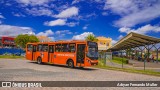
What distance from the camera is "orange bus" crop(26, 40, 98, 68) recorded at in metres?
20.7

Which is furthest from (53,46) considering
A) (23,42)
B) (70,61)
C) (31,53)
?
(23,42)

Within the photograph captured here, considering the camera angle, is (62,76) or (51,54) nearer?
(62,76)

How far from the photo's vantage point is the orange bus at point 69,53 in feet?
67.9

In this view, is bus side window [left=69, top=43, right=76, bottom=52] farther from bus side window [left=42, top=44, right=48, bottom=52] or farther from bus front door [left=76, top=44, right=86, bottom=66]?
bus side window [left=42, top=44, right=48, bottom=52]

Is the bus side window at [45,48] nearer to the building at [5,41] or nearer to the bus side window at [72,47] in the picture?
the bus side window at [72,47]

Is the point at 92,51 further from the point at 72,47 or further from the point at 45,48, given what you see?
the point at 45,48

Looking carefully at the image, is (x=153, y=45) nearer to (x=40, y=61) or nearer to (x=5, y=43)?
(x=40, y=61)

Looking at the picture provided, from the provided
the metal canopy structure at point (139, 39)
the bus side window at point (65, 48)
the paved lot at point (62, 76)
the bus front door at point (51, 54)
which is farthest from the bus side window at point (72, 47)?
the metal canopy structure at point (139, 39)

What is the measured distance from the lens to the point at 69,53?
875 inches

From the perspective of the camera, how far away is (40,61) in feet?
87.5

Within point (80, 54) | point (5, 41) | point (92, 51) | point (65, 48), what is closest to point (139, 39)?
point (92, 51)

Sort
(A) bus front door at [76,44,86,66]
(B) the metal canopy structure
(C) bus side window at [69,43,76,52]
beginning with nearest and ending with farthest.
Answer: (A) bus front door at [76,44,86,66], (C) bus side window at [69,43,76,52], (B) the metal canopy structure

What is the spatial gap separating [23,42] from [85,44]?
77.8 m

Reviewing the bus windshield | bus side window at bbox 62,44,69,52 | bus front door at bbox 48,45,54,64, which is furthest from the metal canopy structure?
bus front door at bbox 48,45,54,64
